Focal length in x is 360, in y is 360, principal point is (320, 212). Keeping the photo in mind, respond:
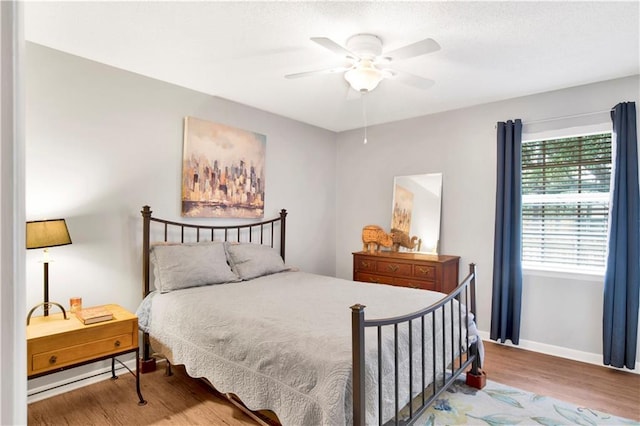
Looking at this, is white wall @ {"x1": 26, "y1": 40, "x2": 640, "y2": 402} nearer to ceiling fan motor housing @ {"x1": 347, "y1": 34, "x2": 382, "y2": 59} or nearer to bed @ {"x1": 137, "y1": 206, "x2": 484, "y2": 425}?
bed @ {"x1": 137, "y1": 206, "x2": 484, "y2": 425}

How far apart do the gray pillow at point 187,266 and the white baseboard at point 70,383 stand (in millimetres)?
782

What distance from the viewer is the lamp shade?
2.32 metres

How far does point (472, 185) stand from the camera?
4.05 metres

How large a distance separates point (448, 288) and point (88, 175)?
3598mm

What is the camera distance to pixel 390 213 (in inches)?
187

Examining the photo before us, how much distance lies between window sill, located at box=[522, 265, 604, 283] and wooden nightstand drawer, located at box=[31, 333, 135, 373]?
3.67 m

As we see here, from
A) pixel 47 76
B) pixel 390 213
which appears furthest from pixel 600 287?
pixel 47 76

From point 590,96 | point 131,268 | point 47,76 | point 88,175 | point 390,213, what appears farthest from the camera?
point 390,213

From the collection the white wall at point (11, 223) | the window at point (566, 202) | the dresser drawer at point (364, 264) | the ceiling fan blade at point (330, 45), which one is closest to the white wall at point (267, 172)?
the window at point (566, 202)

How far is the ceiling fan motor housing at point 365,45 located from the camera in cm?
242

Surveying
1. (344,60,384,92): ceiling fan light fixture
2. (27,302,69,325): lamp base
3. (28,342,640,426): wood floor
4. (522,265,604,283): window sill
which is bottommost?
(28,342,640,426): wood floor

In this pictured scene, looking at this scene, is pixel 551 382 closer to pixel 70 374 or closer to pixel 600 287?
pixel 600 287

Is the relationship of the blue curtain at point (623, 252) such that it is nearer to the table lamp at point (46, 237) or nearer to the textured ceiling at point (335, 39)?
the textured ceiling at point (335, 39)

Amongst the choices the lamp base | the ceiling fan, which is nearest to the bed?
the lamp base
